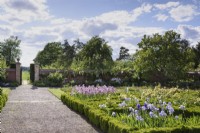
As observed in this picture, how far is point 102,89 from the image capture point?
16.3 m

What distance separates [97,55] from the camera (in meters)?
35.6

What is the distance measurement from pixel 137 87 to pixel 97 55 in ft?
33.1

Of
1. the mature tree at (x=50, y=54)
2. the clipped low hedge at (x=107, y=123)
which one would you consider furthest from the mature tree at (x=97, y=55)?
the mature tree at (x=50, y=54)

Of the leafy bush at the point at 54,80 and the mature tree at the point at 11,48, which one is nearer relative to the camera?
the leafy bush at the point at 54,80

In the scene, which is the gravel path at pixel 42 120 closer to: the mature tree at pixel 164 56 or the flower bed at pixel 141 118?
the flower bed at pixel 141 118

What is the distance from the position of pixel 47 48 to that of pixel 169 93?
57.4 metres

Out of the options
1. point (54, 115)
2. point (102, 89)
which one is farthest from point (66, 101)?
point (54, 115)

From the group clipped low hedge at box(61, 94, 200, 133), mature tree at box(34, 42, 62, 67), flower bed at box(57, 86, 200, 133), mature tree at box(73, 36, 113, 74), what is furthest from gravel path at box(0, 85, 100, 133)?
mature tree at box(34, 42, 62, 67)

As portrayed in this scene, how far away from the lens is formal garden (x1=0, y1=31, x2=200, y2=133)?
9.30 m

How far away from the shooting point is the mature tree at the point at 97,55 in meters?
35.8

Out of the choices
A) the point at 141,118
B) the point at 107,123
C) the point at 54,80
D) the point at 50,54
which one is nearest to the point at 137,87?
the point at 54,80

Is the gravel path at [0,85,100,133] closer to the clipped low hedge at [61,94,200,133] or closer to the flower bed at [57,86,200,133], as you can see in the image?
the clipped low hedge at [61,94,200,133]

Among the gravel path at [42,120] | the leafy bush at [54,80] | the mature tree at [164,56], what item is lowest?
the gravel path at [42,120]

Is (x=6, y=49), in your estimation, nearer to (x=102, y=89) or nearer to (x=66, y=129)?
(x=102, y=89)
